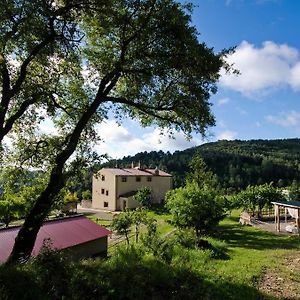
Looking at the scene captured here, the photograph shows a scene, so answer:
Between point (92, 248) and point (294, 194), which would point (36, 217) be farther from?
point (294, 194)

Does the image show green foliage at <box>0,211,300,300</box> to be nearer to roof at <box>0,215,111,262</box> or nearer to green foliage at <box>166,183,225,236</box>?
roof at <box>0,215,111,262</box>

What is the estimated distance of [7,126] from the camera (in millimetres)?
10812

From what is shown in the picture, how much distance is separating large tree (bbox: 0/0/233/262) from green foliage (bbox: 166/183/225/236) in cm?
1299

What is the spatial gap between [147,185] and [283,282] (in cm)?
6614

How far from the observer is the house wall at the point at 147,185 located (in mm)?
74250

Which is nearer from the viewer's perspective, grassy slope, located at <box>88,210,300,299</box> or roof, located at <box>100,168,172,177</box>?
grassy slope, located at <box>88,210,300,299</box>

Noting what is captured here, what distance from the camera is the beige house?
73.6 meters

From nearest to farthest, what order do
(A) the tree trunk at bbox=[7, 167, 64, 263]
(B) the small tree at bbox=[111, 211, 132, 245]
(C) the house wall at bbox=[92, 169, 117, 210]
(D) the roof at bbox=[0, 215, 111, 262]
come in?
(A) the tree trunk at bbox=[7, 167, 64, 263] < (D) the roof at bbox=[0, 215, 111, 262] < (B) the small tree at bbox=[111, 211, 132, 245] < (C) the house wall at bbox=[92, 169, 117, 210]

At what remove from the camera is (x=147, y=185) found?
7825 cm


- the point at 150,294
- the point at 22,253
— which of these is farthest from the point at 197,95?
the point at 22,253

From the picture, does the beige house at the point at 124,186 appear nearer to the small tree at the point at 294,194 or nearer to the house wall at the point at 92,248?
the small tree at the point at 294,194

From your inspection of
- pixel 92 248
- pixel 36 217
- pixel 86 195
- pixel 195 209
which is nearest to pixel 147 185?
pixel 86 195

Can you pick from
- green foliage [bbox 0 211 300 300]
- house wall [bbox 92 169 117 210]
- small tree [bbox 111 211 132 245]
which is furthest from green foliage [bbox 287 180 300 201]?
green foliage [bbox 0 211 300 300]

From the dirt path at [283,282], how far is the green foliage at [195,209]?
10.2 m
